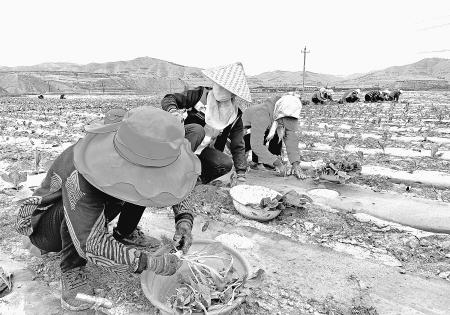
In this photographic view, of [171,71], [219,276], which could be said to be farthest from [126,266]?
[171,71]

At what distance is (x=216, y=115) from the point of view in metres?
3.27

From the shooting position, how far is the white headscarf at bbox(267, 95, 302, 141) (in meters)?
3.73

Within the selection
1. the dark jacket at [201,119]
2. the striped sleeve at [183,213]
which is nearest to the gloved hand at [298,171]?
the dark jacket at [201,119]

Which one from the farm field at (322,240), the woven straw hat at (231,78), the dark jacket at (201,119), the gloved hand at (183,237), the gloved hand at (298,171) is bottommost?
the farm field at (322,240)

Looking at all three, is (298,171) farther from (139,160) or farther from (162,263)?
(139,160)

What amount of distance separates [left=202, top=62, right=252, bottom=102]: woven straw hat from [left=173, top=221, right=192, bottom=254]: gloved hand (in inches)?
52.8

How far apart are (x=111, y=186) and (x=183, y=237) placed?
0.65m

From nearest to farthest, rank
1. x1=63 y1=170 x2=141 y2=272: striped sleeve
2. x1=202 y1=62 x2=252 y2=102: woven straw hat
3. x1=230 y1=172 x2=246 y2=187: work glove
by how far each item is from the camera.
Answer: x1=63 y1=170 x2=141 y2=272: striped sleeve < x1=202 y1=62 x2=252 y2=102: woven straw hat < x1=230 y1=172 x2=246 y2=187: work glove

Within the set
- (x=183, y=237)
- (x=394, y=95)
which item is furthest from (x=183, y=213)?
(x=394, y=95)

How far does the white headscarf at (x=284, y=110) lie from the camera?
147 inches

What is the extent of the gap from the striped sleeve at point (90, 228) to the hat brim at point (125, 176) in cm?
12

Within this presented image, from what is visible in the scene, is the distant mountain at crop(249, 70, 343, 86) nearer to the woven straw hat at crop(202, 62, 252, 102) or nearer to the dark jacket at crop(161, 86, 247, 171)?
the dark jacket at crop(161, 86, 247, 171)

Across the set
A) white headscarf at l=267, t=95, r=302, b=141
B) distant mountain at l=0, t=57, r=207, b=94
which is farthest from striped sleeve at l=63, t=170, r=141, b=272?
distant mountain at l=0, t=57, r=207, b=94

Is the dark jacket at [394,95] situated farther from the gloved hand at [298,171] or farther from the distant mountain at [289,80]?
the distant mountain at [289,80]
